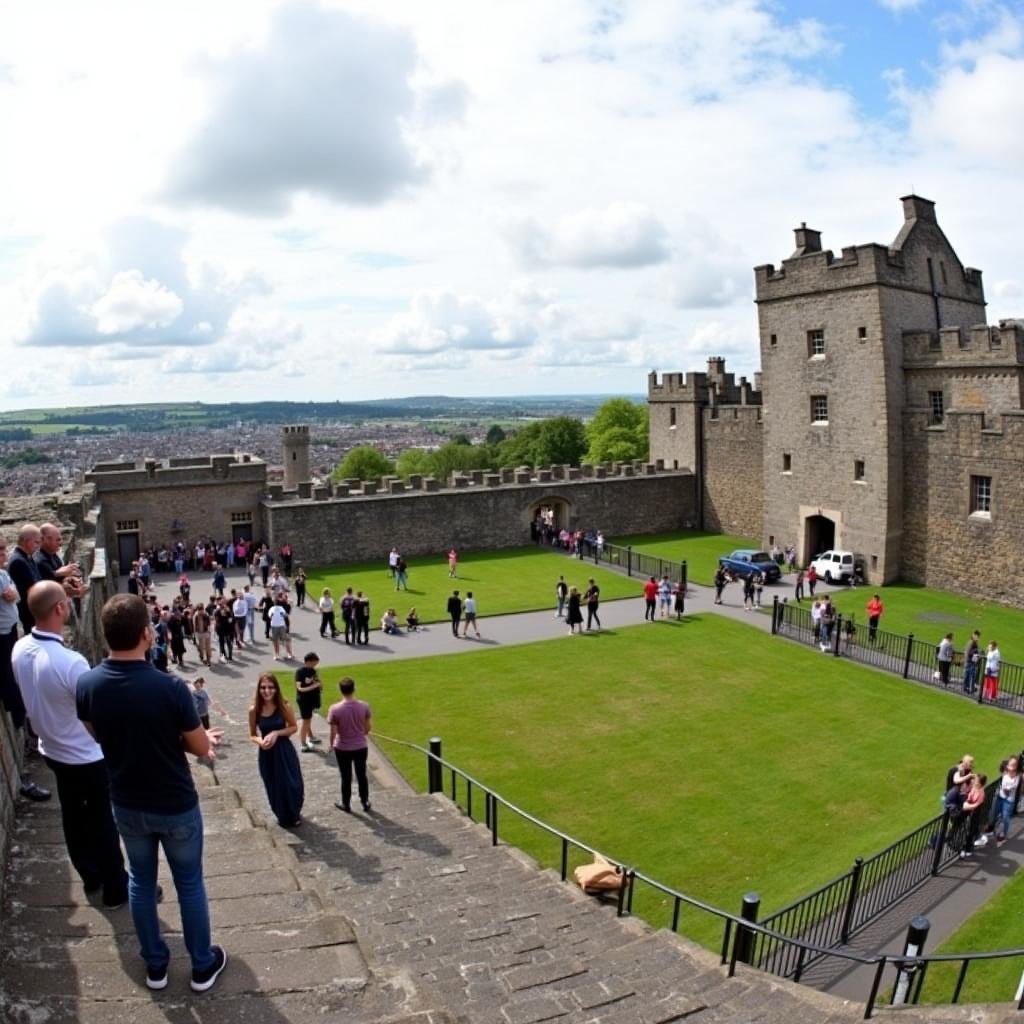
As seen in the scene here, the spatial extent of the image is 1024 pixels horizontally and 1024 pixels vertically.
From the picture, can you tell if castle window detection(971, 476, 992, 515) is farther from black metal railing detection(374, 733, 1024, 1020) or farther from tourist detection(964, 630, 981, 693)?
black metal railing detection(374, 733, 1024, 1020)

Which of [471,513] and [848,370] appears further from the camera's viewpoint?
[471,513]

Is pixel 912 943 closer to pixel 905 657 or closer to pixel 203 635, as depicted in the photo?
pixel 905 657

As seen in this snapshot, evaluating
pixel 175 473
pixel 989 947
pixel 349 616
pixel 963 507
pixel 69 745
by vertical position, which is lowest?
pixel 989 947

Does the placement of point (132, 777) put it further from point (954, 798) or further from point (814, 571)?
point (814, 571)

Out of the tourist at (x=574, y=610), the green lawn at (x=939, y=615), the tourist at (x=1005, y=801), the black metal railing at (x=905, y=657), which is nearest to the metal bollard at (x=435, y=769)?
the tourist at (x=1005, y=801)

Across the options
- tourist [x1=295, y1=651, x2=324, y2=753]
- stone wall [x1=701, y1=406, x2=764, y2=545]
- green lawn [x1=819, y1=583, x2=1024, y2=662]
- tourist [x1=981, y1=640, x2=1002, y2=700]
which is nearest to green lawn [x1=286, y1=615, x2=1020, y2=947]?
tourist [x1=981, y1=640, x2=1002, y2=700]

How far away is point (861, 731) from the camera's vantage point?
15078 mm

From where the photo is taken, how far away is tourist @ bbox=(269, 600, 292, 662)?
60.3 feet

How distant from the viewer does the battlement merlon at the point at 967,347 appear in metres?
23.5

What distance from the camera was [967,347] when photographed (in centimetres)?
2484

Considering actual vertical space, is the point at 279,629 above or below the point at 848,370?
below

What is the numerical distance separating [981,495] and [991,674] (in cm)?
990

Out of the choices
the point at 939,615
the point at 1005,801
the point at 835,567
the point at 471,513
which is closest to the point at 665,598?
the point at 835,567

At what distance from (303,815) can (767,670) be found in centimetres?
1197
